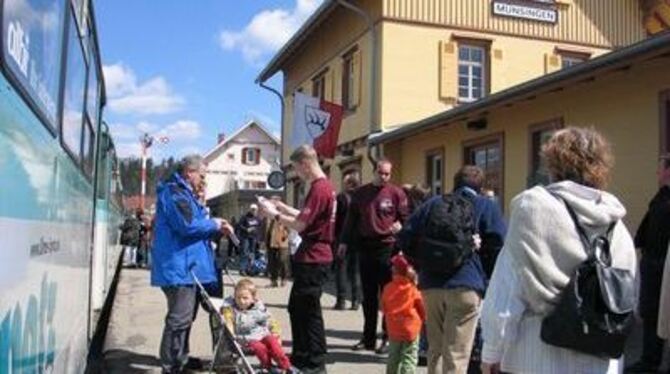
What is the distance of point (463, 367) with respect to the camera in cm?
665

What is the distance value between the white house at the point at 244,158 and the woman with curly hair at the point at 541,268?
83898 mm

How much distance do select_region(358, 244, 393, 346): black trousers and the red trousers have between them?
78.6 inches

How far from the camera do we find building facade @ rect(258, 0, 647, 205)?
74.9 feet

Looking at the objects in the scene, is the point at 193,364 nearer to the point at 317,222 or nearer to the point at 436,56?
the point at 317,222

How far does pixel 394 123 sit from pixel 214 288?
49.0 ft

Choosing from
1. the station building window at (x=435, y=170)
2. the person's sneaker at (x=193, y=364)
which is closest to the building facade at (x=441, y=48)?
the station building window at (x=435, y=170)

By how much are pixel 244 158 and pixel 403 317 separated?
81.7 metres

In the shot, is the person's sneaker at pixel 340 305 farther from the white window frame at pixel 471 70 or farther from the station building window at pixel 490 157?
the white window frame at pixel 471 70

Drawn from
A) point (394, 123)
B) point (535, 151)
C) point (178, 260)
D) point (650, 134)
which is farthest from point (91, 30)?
point (394, 123)

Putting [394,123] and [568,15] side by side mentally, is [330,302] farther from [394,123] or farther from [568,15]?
[568,15]

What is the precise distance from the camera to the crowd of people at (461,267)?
144 inches

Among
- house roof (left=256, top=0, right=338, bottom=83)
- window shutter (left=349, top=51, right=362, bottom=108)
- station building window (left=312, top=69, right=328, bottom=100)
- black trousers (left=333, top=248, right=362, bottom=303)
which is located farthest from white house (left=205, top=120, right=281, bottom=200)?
black trousers (left=333, top=248, right=362, bottom=303)

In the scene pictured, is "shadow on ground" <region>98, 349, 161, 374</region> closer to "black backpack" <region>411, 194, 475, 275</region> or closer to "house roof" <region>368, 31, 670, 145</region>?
"black backpack" <region>411, 194, 475, 275</region>

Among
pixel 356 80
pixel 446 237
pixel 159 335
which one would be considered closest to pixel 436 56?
pixel 356 80
